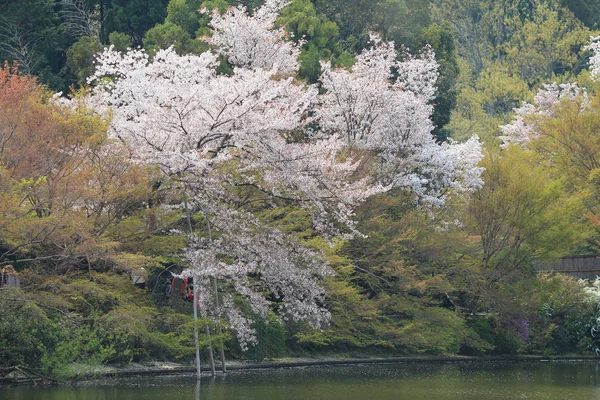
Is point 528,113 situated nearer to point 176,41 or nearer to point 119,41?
point 176,41

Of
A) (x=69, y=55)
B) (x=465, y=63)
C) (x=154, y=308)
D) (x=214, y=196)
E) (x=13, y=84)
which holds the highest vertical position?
(x=465, y=63)

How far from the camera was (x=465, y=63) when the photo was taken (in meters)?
66.9

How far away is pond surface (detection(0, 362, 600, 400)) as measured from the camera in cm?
1894

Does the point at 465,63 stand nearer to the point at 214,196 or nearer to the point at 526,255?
the point at 526,255

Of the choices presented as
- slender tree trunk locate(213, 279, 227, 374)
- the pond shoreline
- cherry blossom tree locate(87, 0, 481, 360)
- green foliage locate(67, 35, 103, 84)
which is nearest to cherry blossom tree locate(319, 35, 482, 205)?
cherry blossom tree locate(87, 0, 481, 360)

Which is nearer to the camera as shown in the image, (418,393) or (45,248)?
(418,393)

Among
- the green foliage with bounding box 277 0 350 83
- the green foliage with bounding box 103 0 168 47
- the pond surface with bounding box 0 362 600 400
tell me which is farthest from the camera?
the green foliage with bounding box 103 0 168 47

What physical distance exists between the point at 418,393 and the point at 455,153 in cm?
1453

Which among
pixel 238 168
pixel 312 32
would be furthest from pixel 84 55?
pixel 238 168

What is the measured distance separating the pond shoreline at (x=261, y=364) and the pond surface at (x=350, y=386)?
0.36 meters

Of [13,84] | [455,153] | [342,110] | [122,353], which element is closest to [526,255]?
[455,153]

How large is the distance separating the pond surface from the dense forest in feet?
3.74

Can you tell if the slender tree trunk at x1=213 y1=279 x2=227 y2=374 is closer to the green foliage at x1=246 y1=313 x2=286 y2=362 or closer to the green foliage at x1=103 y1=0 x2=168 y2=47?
the green foliage at x1=246 y1=313 x2=286 y2=362

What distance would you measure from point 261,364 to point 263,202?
4236 mm
